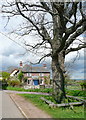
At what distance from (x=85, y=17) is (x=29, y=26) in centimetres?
566

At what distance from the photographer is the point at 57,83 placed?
1107 centimetres

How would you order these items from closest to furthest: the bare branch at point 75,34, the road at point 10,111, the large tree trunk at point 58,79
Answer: the road at point 10,111, the bare branch at point 75,34, the large tree trunk at point 58,79

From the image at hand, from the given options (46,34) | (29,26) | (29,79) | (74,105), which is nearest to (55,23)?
(46,34)

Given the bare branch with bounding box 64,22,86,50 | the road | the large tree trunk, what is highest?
the bare branch with bounding box 64,22,86,50

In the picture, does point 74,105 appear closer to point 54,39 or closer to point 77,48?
point 77,48

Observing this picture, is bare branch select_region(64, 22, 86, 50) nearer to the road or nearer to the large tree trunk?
the large tree trunk

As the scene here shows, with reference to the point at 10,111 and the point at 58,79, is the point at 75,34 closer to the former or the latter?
the point at 58,79

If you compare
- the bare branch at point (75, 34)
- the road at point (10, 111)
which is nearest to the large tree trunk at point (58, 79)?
the bare branch at point (75, 34)

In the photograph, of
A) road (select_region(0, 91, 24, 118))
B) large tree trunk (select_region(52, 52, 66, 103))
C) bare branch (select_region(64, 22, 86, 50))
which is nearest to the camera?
road (select_region(0, 91, 24, 118))

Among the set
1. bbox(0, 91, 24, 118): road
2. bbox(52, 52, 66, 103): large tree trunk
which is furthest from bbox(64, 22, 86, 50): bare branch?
bbox(0, 91, 24, 118): road

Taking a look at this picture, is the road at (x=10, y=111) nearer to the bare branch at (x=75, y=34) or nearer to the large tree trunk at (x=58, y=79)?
the large tree trunk at (x=58, y=79)

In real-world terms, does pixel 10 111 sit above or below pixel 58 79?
below

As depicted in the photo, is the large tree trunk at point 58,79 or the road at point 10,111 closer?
the road at point 10,111

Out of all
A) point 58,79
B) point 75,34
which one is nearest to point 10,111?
point 58,79
